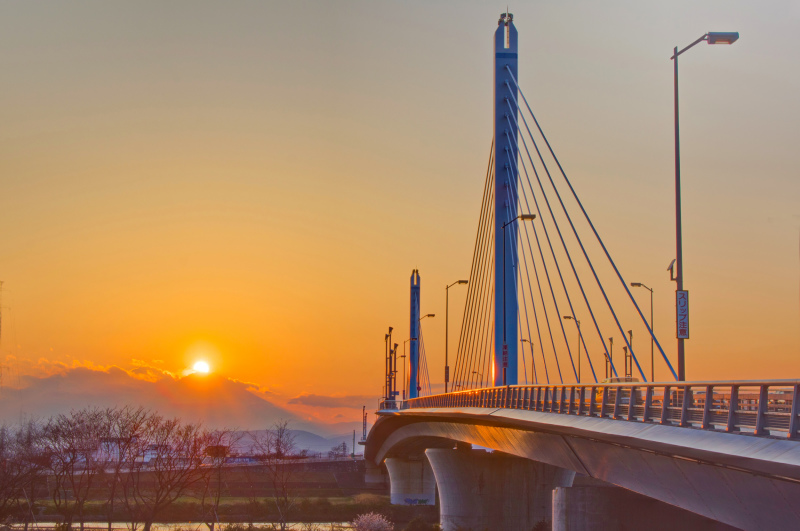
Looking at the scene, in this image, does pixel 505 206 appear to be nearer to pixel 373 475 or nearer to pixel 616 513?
pixel 616 513

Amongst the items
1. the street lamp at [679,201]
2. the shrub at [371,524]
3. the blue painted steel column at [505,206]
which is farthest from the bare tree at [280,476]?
the street lamp at [679,201]

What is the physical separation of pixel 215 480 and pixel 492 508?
2316 inches

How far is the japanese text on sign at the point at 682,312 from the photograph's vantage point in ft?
89.2

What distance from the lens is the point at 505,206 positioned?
50.2 meters

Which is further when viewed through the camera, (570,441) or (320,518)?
(320,518)

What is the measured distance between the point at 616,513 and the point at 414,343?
8790cm

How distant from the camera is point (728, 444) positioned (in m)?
17.7

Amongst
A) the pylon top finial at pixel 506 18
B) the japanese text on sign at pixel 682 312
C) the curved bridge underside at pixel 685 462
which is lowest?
the curved bridge underside at pixel 685 462

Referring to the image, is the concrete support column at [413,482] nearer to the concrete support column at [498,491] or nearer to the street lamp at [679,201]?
the concrete support column at [498,491]

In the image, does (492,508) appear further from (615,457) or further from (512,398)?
(615,457)

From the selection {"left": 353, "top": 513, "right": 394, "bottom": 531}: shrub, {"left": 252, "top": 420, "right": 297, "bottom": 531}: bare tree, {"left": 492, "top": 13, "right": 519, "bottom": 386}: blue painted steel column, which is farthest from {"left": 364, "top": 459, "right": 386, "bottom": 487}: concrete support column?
{"left": 492, "top": 13, "right": 519, "bottom": 386}: blue painted steel column

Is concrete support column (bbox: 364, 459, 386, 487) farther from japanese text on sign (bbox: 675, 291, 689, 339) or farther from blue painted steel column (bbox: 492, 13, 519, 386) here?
japanese text on sign (bbox: 675, 291, 689, 339)

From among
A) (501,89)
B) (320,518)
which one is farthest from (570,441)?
(320,518)

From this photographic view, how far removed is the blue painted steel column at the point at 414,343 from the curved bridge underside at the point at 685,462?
262ft
